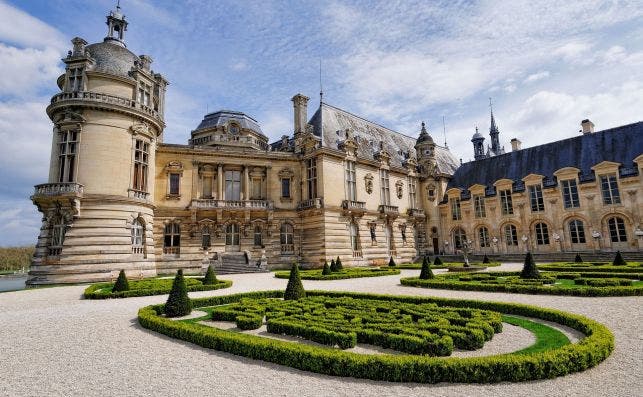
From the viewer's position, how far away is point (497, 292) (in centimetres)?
1738

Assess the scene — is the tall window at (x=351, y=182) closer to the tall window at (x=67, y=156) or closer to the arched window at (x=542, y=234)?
the arched window at (x=542, y=234)

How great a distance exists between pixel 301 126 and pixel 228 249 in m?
16.2

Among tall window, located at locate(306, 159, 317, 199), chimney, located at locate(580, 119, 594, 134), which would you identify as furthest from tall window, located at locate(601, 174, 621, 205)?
tall window, located at locate(306, 159, 317, 199)

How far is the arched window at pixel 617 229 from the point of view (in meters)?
35.6

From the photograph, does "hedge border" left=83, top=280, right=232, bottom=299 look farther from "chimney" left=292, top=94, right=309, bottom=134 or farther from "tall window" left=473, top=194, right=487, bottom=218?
"tall window" left=473, top=194, right=487, bottom=218

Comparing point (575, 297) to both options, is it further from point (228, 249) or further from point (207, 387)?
point (228, 249)

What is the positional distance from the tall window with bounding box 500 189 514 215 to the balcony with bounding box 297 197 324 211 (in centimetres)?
2401

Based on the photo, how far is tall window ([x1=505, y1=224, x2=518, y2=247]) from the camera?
42784mm

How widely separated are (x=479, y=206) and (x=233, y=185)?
1251 inches

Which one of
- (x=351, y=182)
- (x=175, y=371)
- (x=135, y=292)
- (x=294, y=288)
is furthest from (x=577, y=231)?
(x=175, y=371)

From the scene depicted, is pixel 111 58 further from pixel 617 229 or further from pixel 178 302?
pixel 617 229

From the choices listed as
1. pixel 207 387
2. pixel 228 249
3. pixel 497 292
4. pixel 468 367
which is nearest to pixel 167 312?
pixel 207 387

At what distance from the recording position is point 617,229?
36.0 meters

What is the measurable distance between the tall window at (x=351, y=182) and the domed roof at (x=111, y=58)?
911 inches
